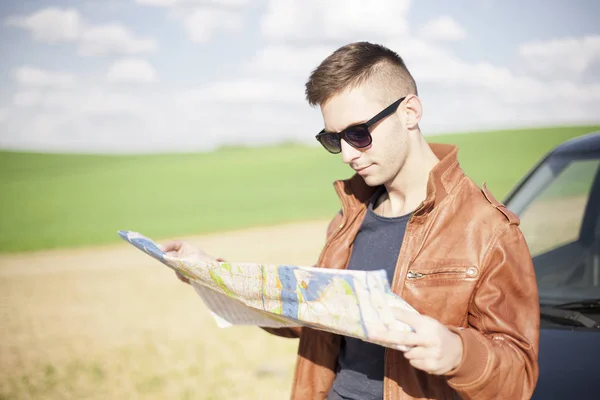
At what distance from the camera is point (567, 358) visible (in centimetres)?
247

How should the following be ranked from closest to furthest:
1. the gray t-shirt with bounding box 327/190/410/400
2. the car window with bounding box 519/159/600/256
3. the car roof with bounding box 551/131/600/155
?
the gray t-shirt with bounding box 327/190/410/400, the car roof with bounding box 551/131/600/155, the car window with bounding box 519/159/600/256

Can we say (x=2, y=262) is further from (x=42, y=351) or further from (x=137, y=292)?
(x=42, y=351)

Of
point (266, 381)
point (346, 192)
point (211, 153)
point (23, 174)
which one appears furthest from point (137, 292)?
point (211, 153)

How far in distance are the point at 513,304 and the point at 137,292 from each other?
9.07 metres

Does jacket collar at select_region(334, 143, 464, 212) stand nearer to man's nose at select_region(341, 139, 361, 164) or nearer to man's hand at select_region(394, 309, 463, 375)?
man's nose at select_region(341, 139, 361, 164)

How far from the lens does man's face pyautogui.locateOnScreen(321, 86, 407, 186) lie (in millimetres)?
2258

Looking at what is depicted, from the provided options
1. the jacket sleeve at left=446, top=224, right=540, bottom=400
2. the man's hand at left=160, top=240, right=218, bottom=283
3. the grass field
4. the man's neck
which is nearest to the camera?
the jacket sleeve at left=446, top=224, right=540, bottom=400

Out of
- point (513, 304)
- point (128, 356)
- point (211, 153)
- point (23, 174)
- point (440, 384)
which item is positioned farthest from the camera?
point (211, 153)

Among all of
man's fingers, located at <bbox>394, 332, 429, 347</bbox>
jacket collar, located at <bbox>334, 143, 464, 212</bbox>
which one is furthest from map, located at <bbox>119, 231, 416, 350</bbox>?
jacket collar, located at <bbox>334, 143, 464, 212</bbox>

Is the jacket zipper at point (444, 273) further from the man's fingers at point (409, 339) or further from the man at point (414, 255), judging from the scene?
the man's fingers at point (409, 339)

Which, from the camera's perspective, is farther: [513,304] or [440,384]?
[440,384]

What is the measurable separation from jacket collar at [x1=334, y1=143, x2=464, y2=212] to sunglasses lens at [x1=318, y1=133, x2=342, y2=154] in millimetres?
232

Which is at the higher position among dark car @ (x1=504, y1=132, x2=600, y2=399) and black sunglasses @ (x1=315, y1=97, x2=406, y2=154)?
black sunglasses @ (x1=315, y1=97, x2=406, y2=154)

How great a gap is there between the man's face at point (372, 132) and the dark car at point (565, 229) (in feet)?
3.72
